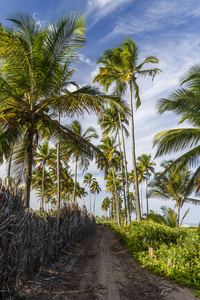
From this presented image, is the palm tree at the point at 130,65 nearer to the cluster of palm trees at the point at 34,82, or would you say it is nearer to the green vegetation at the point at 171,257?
the green vegetation at the point at 171,257

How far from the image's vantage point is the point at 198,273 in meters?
5.21

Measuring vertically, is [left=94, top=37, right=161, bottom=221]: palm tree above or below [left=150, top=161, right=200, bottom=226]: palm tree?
above

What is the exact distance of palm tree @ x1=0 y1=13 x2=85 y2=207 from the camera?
684 cm

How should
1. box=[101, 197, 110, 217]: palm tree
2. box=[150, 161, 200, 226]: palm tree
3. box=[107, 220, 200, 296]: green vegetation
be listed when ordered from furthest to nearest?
box=[101, 197, 110, 217]: palm tree → box=[150, 161, 200, 226]: palm tree → box=[107, 220, 200, 296]: green vegetation

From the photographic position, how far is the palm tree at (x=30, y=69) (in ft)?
22.5

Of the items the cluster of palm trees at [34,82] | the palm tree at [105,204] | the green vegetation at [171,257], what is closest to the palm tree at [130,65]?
the green vegetation at [171,257]

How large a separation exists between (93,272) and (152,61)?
1457 cm

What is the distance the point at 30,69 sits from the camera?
7023mm

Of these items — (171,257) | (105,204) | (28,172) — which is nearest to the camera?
(171,257)

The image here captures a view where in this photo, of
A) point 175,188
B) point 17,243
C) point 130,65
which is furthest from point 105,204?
point 17,243

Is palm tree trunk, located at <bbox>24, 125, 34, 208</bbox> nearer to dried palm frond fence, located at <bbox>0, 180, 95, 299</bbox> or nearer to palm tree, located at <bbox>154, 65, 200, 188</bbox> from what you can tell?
dried palm frond fence, located at <bbox>0, 180, 95, 299</bbox>

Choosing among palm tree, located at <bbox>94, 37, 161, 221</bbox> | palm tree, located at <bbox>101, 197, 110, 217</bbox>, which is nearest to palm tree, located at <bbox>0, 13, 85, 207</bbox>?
palm tree, located at <bbox>94, 37, 161, 221</bbox>

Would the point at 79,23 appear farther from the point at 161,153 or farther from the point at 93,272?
the point at 93,272

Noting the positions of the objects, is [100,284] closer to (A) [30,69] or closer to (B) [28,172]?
(B) [28,172]
